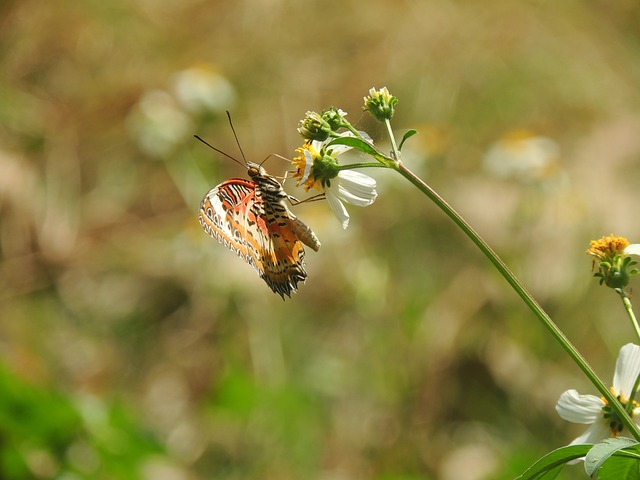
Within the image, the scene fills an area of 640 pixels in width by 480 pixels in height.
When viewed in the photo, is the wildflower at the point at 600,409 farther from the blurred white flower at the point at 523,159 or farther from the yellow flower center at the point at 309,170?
the blurred white flower at the point at 523,159

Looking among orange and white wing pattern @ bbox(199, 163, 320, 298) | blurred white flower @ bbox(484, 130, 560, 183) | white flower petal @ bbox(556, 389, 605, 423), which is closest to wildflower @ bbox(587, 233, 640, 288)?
white flower petal @ bbox(556, 389, 605, 423)

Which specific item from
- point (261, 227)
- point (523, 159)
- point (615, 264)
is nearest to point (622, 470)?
point (615, 264)

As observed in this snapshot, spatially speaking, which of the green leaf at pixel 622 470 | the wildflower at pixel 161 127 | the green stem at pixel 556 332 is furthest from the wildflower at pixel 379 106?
the wildflower at pixel 161 127

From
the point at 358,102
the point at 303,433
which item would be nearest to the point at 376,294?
the point at 303,433

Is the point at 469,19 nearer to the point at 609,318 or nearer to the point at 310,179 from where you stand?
the point at 609,318

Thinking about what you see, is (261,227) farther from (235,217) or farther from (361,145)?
(361,145)

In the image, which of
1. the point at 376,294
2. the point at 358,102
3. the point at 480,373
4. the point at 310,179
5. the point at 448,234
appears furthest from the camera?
the point at 358,102

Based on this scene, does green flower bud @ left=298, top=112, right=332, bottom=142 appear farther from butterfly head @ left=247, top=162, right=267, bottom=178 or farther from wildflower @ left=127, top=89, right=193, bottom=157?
wildflower @ left=127, top=89, right=193, bottom=157
